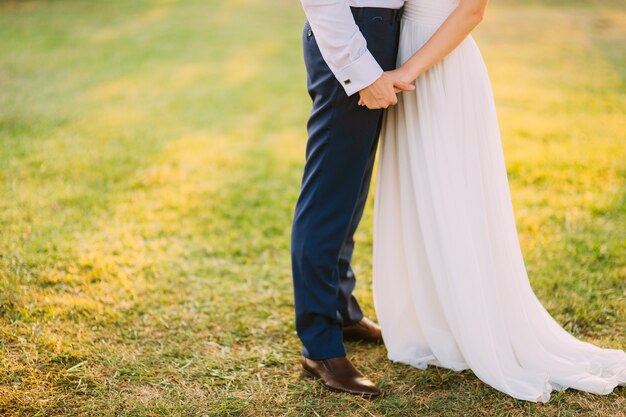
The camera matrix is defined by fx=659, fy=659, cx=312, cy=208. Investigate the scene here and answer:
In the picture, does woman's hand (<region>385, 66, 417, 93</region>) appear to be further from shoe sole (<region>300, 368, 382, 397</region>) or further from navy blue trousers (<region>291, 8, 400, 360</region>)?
shoe sole (<region>300, 368, 382, 397</region>)

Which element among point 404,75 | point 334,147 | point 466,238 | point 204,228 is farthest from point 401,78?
point 204,228

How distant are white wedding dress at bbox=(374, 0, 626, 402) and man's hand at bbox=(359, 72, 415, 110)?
16 centimetres

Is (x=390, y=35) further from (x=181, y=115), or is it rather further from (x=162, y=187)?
(x=181, y=115)

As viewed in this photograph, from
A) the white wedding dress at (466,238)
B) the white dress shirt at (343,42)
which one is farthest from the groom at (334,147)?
the white wedding dress at (466,238)

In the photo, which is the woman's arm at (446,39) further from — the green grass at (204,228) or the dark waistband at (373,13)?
the green grass at (204,228)

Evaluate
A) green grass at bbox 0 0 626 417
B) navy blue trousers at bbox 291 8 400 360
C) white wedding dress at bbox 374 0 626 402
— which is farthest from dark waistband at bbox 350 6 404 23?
green grass at bbox 0 0 626 417

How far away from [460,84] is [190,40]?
788cm

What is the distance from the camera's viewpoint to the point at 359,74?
2.17m

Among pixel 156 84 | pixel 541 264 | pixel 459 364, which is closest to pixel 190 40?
pixel 156 84

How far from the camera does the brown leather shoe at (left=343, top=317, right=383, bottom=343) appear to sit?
2.85 metres

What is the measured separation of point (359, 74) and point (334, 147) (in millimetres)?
284

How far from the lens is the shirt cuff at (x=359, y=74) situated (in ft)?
7.09

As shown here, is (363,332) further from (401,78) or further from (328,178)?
(401,78)

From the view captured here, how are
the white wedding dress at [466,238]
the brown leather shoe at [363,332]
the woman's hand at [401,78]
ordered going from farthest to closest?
the brown leather shoe at [363,332] < the white wedding dress at [466,238] < the woman's hand at [401,78]
